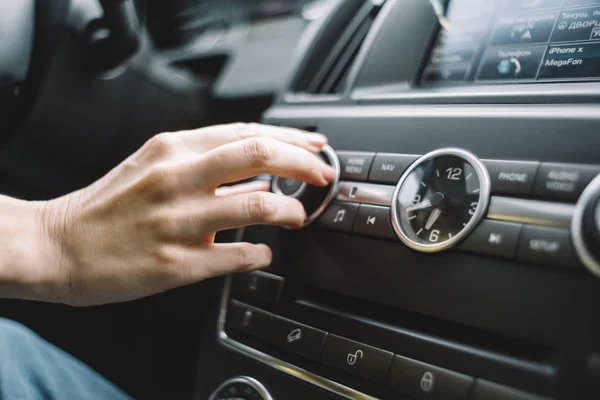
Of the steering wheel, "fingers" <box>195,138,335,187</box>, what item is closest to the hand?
"fingers" <box>195,138,335,187</box>

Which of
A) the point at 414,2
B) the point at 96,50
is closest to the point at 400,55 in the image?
the point at 414,2

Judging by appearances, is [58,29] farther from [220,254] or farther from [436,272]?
[436,272]

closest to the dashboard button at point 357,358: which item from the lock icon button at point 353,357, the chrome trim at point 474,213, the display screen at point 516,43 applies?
the lock icon button at point 353,357

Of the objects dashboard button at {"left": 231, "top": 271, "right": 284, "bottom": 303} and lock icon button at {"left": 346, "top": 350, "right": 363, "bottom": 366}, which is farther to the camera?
dashboard button at {"left": 231, "top": 271, "right": 284, "bottom": 303}

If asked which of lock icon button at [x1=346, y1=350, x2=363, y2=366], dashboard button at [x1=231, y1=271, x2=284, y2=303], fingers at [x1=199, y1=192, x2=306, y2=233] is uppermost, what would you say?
fingers at [x1=199, y1=192, x2=306, y2=233]

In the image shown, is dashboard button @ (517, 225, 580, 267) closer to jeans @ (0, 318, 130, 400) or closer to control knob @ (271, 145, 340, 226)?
control knob @ (271, 145, 340, 226)

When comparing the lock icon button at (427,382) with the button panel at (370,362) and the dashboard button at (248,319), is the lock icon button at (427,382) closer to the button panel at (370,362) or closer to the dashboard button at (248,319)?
the button panel at (370,362)

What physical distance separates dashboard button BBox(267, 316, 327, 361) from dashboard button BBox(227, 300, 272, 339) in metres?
0.01

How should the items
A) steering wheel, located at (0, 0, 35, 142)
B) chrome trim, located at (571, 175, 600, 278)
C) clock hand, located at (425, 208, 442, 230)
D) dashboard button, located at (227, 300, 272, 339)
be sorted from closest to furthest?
chrome trim, located at (571, 175, 600, 278) → clock hand, located at (425, 208, 442, 230) → dashboard button, located at (227, 300, 272, 339) → steering wheel, located at (0, 0, 35, 142)

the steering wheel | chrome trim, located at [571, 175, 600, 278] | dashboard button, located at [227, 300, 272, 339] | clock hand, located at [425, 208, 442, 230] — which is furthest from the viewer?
the steering wheel

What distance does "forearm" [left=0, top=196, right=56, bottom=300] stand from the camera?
1.89ft

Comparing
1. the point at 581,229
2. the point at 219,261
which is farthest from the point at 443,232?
the point at 219,261

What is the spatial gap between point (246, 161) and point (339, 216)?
0.13m

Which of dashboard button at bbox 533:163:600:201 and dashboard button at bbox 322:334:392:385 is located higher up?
dashboard button at bbox 533:163:600:201
